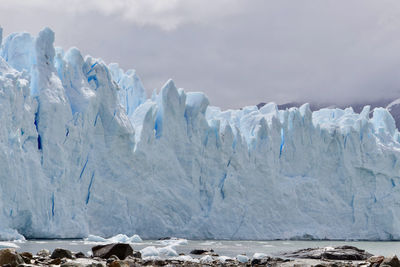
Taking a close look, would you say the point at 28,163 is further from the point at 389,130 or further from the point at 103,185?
the point at 389,130

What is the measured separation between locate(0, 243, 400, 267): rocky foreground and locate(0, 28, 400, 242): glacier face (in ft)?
21.4

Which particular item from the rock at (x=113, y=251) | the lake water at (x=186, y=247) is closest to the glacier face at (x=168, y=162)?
the lake water at (x=186, y=247)

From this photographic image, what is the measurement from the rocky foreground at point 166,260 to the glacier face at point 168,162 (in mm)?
6529

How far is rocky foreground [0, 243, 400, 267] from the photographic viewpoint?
696 cm

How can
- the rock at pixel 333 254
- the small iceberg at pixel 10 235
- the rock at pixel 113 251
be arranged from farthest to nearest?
1. the small iceberg at pixel 10 235
2. the rock at pixel 333 254
3. the rock at pixel 113 251

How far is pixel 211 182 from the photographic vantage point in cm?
2381

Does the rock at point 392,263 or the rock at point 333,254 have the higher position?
the rock at point 392,263

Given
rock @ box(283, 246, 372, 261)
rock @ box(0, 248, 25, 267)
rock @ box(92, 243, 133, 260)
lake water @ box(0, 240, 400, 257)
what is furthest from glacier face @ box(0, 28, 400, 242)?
rock @ box(0, 248, 25, 267)

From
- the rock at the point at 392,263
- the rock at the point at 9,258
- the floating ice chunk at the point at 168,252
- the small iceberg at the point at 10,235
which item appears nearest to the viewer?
the rock at the point at 9,258

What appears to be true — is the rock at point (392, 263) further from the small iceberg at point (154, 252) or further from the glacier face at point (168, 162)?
the glacier face at point (168, 162)

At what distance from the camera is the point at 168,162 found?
74.2 feet

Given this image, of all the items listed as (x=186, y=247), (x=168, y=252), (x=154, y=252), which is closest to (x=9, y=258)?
(x=154, y=252)

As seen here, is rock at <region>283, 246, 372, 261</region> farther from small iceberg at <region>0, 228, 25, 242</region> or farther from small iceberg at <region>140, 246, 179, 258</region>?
small iceberg at <region>0, 228, 25, 242</region>

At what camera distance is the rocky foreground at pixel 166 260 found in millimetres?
6965
